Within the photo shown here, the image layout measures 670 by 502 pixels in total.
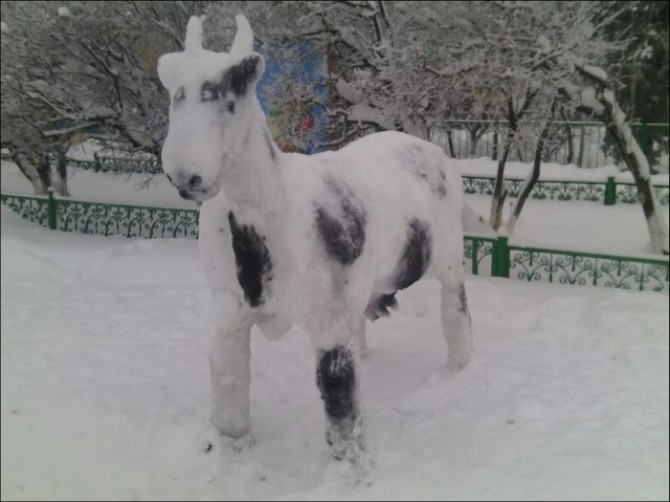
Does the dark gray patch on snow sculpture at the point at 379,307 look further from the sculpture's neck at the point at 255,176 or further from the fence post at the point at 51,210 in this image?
the fence post at the point at 51,210

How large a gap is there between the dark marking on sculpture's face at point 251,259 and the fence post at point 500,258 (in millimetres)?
4699

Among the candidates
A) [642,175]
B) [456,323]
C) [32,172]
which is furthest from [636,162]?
[32,172]

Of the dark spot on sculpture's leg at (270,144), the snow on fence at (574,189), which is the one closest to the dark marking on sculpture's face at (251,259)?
the dark spot on sculpture's leg at (270,144)

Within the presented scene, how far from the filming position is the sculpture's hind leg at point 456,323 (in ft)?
15.7

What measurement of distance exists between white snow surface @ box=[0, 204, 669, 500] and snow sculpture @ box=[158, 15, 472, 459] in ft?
1.24

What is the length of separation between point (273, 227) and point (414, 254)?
46.3 inches

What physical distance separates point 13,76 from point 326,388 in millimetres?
8284

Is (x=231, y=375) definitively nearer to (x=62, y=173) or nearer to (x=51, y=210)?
(x=51, y=210)

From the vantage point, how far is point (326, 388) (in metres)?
3.49

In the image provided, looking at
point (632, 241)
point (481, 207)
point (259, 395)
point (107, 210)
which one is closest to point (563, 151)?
point (481, 207)

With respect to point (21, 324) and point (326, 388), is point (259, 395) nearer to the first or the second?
point (326, 388)

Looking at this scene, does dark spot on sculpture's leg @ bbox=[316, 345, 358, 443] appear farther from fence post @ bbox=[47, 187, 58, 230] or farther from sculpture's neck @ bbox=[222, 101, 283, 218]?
fence post @ bbox=[47, 187, 58, 230]

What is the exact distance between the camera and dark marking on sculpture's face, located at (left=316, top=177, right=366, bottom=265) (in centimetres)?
328

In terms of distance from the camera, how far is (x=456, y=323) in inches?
189
